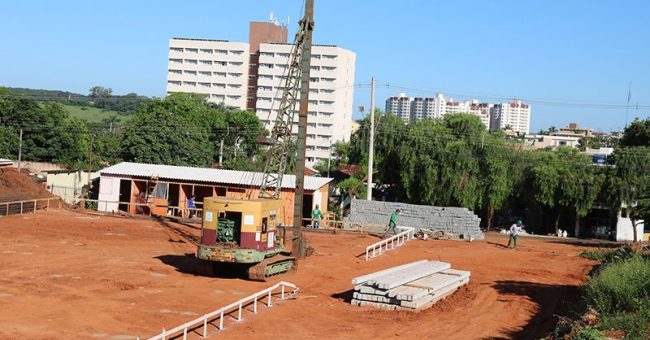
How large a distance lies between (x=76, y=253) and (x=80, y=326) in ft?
42.1

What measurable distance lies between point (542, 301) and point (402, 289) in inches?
205

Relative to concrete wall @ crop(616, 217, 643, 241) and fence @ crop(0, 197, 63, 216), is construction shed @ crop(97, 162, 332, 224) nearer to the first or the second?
fence @ crop(0, 197, 63, 216)

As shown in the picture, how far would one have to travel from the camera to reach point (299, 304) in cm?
2209

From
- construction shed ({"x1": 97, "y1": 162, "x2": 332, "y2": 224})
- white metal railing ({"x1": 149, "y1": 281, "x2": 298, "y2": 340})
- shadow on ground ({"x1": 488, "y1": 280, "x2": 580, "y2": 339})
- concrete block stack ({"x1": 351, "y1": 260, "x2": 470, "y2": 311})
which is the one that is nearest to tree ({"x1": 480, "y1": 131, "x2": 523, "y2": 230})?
construction shed ({"x1": 97, "y1": 162, "x2": 332, "y2": 224})

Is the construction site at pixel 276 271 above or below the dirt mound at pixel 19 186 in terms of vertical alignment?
below

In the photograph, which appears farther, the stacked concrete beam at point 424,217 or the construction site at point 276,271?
the stacked concrete beam at point 424,217

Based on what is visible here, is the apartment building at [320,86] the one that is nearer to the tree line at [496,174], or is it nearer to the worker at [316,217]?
the tree line at [496,174]

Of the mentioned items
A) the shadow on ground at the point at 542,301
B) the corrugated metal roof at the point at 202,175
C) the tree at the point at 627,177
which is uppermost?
the tree at the point at 627,177

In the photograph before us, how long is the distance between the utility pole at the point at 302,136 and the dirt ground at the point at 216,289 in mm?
Result: 1084

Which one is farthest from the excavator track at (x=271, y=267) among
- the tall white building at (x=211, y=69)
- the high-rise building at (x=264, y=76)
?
the tall white building at (x=211, y=69)

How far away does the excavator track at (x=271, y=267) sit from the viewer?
25859 millimetres

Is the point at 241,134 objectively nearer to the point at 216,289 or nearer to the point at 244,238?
the point at 244,238

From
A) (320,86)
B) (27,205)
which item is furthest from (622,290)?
(320,86)

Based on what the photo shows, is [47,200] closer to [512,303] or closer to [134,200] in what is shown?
[134,200]
